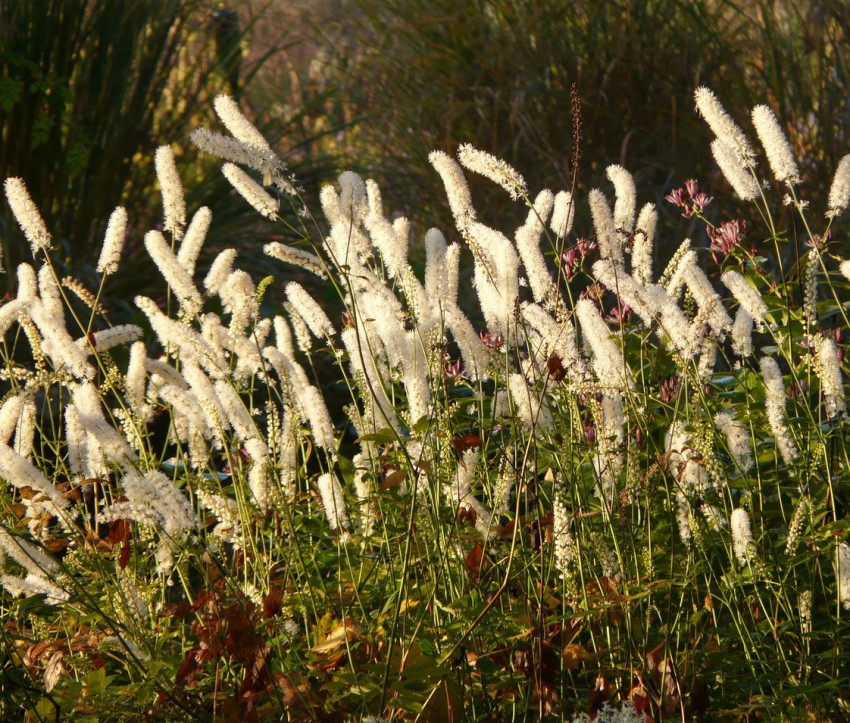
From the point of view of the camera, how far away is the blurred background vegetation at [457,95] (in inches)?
253

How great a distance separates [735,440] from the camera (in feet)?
6.91

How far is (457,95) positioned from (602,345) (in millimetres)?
5733

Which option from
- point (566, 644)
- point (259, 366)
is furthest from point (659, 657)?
point (259, 366)

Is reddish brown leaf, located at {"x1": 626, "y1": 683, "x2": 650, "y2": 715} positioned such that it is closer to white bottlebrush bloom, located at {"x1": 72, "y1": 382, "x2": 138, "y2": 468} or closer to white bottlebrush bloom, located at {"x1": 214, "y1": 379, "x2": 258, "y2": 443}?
white bottlebrush bloom, located at {"x1": 214, "y1": 379, "x2": 258, "y2": 443}

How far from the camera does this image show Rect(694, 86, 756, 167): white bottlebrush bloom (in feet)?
7.22

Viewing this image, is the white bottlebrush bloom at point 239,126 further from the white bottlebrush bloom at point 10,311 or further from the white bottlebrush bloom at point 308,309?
the white bottlebrush bloom at point 10,311

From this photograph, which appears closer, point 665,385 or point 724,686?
point 724,686

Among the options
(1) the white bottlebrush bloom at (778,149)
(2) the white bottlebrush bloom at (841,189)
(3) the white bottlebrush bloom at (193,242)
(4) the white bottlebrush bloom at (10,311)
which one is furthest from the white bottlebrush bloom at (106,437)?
(2) the white bottlebrush bloom at (841,189)

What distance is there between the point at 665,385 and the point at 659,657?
1340 mm

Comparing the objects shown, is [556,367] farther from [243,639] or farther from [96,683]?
[96,683]

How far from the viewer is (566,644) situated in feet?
6.48

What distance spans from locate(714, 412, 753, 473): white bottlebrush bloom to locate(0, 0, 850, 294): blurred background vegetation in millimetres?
4210

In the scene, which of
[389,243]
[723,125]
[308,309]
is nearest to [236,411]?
[308,309]

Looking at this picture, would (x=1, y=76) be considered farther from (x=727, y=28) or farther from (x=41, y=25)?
(x=727, y=28)
